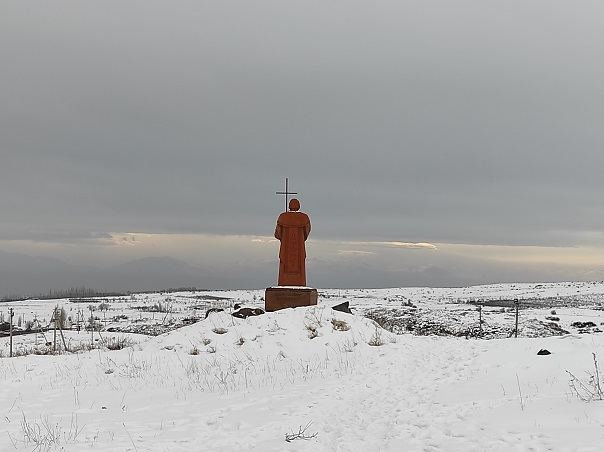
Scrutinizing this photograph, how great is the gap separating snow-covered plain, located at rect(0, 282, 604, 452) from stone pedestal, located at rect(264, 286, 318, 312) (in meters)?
2.02

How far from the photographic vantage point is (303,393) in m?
8.62

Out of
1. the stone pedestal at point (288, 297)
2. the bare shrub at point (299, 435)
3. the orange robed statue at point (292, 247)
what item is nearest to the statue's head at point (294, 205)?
the orange robed statue at point (292, 247)

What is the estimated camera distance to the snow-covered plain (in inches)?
239

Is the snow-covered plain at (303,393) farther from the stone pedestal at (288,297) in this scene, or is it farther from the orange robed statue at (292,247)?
the orange robed statue at (292,247)

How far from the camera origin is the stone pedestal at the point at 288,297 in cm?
1688

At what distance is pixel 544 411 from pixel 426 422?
1439 millimetres

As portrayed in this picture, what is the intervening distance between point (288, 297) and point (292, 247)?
1801mm

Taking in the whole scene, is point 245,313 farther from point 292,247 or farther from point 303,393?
point 303,393

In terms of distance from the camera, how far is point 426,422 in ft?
21.7

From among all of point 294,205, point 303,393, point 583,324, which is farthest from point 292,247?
point 583,324

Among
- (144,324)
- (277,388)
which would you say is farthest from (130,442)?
(144,324)

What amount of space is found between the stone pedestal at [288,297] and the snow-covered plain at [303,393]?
202 centimetres

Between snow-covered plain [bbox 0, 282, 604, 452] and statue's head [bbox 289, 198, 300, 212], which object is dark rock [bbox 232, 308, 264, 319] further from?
statue's head [bbox 289, 198, 300, 212]

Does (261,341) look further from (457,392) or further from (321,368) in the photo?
(457,392)
